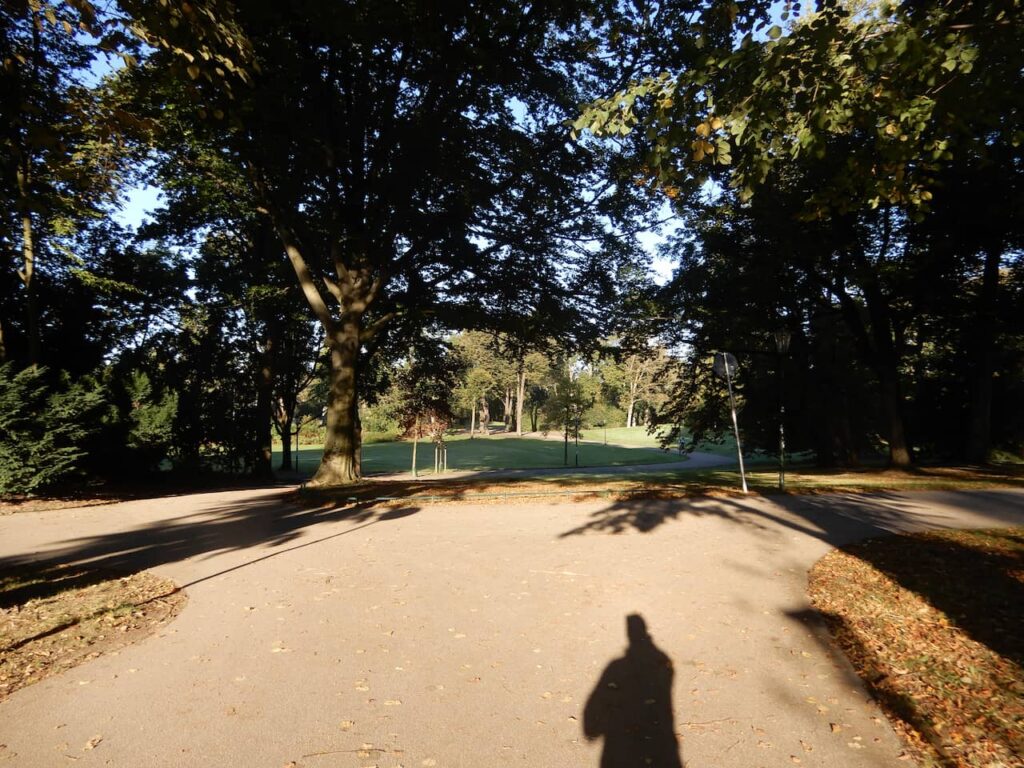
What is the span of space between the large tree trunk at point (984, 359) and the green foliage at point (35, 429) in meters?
27.2

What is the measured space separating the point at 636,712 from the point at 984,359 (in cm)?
2305

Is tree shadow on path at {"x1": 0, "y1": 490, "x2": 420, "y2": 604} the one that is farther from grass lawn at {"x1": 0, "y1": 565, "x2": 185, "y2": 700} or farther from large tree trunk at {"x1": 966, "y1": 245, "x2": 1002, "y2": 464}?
large tree trunk at {"x1": 966, "y1": 245, "x2": 1002, "y2": 464}

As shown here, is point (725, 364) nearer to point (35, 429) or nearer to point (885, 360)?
point (885, 360)

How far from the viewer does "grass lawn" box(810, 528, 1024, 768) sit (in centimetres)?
308

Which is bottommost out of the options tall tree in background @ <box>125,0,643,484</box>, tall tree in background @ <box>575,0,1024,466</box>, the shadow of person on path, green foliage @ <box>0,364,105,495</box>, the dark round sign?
the shadow of person on path

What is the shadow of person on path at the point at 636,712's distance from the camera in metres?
2.92

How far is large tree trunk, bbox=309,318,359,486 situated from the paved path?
5855 millimetres

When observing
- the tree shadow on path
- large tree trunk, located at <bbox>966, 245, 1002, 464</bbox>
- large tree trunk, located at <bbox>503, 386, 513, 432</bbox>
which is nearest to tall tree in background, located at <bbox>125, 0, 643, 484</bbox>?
the tree shadow on path

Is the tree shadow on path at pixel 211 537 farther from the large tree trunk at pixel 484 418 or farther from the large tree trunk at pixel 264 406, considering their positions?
the large tree trunk at pixel 484 418

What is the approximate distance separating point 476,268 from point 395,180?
12.5 feet

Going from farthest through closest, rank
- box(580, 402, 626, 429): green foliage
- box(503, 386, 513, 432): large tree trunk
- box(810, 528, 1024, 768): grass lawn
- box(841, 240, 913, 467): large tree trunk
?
box(503, 386, 513, 432): large tree trunk
box(580, 402, 626, 429): green foliage
box(841, 240, 913, 467): large tree trunk
box(810, 528, 1024, 768): grass lawn

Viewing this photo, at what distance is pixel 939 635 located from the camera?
Answer: 4.38 metres

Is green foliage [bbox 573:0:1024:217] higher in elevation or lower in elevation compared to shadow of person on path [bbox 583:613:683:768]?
higher

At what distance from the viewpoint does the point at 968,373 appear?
23.8m
